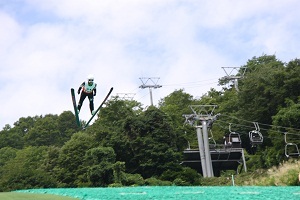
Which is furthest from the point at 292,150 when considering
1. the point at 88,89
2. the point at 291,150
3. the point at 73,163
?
the point at 88,89

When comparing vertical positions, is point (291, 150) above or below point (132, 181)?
above

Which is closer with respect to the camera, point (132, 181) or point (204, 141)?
point (132, 181)

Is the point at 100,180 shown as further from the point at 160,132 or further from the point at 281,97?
the point at 281,97

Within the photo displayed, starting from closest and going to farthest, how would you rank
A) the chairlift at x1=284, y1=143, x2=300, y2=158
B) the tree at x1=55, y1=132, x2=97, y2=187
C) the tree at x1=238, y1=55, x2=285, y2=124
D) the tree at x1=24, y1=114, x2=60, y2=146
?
the chairlift at x1=284, y1=143, x2=300, y2=158 < the tree at x1=55, y1=132, x2=97, y2=187 < the tree at x1=238, y1=55, x2=285, y2=124 < the tree at x1=24, y1=114, x2=60, y2=146

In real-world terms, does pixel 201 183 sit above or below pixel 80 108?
below

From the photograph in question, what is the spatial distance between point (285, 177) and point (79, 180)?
18116 mm

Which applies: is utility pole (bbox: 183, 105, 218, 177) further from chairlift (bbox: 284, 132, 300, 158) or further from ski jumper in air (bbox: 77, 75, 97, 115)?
ski jumper in air (bbox: 77, 75, 97, 115)

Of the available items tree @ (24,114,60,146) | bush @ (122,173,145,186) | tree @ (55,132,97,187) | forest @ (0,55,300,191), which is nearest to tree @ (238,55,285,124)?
forest @ (0,55,300,191)

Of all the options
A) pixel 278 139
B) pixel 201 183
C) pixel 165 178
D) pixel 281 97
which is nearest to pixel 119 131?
pixel 165 178

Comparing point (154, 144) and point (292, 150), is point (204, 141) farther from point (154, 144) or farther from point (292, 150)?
point (292, 150)

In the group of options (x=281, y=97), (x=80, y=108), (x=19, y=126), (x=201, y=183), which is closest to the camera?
(x=80, y=108)

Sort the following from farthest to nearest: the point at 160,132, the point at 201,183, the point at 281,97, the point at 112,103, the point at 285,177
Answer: the point at 112,103 < the point at 281,97 < the point at 160,132 < the point at 201,183 < the point at 285,177

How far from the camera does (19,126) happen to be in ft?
287

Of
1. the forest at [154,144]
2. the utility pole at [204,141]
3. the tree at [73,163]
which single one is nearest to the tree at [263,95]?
the forest at [154,144]
